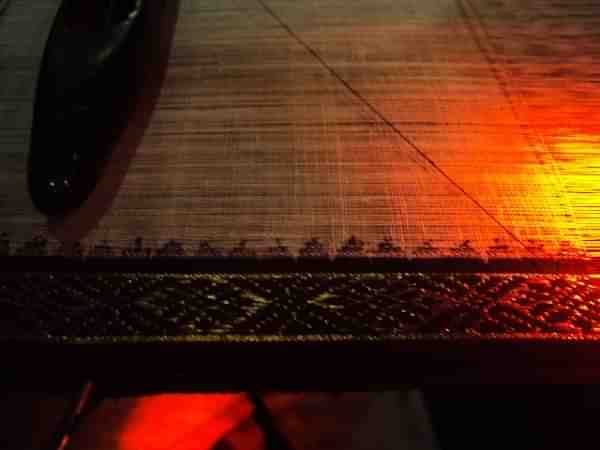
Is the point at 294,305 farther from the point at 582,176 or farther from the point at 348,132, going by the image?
the point at 582,176

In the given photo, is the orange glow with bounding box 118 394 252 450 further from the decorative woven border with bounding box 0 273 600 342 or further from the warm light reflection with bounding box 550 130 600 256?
the warm light reflection with bounding box 550 130 600 256

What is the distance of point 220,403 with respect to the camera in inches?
38.1

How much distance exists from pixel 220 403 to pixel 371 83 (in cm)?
59

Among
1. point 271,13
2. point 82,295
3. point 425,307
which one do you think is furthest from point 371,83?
point 82,295

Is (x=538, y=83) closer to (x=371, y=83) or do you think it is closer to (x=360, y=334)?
(x=371, y=83)

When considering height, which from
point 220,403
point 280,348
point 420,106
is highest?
point 420,106

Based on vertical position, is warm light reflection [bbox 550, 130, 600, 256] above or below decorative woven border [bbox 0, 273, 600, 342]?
above

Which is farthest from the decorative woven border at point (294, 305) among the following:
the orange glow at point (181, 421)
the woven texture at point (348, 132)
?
the orange glow at point (181, 421)

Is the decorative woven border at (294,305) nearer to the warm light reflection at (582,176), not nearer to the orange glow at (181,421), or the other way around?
the warm light reflection at (582,176)

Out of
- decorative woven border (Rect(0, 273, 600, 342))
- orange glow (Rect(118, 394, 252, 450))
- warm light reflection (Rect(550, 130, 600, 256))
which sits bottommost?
orange glow (Rect(118, 394, 252, 450))

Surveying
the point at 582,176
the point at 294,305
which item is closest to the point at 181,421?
the point at 294,305

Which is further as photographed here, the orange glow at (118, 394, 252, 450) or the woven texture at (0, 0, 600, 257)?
the orange glow at (118, 394, 252, 450)

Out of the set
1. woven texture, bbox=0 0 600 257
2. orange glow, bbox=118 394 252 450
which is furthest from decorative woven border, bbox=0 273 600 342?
orange glow, bbox=118 394 252 450

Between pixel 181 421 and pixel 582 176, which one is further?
pixel 181 421
